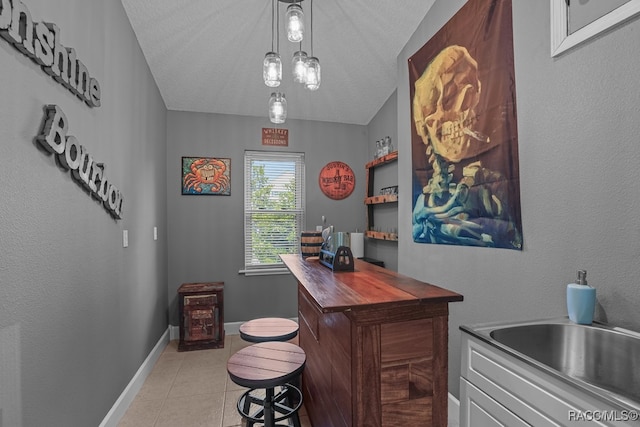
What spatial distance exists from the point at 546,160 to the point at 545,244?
1.44ft

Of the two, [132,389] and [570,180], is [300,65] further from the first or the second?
[132,389]

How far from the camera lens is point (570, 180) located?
60.5 inches

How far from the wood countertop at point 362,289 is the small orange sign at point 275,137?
2606mm

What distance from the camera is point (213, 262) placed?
13.3 ft

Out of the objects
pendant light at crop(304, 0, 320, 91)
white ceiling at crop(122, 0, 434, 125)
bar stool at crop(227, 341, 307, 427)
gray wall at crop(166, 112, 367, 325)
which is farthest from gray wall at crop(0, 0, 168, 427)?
pendant light at crop(304, 0, 320, 91)

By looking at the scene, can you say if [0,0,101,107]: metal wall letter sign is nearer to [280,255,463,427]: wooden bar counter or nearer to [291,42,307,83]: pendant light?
[291,42,307,83]: pendant light

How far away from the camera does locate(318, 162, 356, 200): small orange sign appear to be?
4.41 meters

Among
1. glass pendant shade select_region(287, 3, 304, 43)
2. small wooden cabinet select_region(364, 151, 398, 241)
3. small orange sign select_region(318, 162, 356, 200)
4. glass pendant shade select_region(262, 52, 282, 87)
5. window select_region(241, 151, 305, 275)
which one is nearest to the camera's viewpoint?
glass pendant shade select_region(287, 3, 304, 43)

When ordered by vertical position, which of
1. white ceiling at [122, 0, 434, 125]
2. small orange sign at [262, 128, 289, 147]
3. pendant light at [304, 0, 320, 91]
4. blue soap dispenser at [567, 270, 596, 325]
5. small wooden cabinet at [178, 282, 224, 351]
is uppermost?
white ceiling at [122, 0, 434, 125]

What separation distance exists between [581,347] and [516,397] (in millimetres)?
500

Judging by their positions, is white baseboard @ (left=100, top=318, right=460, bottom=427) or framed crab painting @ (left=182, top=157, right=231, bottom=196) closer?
white baseboard @ (left=100, top=318, right=460, bottom=427)

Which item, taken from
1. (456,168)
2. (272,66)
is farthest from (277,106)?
(456,168)

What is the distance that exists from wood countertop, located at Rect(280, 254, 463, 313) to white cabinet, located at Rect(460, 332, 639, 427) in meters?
0.25

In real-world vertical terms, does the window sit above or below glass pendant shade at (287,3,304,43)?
below
